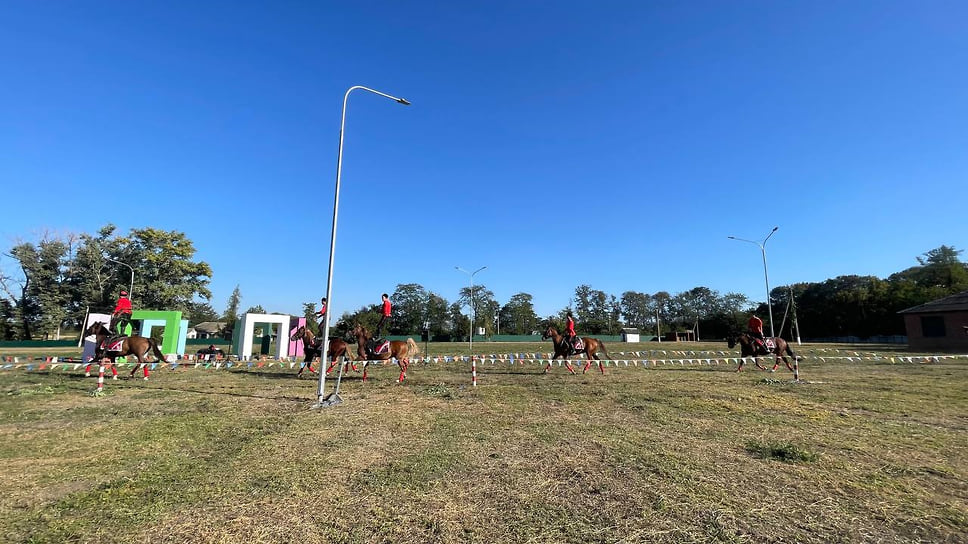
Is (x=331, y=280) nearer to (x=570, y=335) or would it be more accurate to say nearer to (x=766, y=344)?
(x=570, y=335)

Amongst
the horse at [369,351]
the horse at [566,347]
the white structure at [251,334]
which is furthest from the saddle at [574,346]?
the white structure at [251,334]

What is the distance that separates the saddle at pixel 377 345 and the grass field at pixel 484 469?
13.4ft

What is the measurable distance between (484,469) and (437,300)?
99.7 m

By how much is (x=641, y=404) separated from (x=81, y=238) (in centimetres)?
7174

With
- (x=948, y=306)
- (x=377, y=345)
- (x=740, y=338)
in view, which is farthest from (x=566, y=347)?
(x=948, y=306)

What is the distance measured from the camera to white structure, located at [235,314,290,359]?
24.4 m

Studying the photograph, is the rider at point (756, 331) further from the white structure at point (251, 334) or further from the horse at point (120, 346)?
the horse at point (120, 346)

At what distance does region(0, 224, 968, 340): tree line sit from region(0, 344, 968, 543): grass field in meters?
8.08

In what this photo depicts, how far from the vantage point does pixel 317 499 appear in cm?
493

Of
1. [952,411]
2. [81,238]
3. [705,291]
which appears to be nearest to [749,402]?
[952,411]

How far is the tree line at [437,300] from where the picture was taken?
5319cm

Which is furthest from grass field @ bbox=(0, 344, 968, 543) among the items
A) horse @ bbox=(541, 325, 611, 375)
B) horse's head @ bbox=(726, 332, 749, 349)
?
horse's head @ bbox=(726, 332, 749, 349)

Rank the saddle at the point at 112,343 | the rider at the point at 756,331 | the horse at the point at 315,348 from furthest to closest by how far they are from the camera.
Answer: the rider at the point at 756,331, the horse at the point at 315,348, the saddle at the point at 112,343

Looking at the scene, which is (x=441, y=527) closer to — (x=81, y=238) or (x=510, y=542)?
(x=510, y=542)
